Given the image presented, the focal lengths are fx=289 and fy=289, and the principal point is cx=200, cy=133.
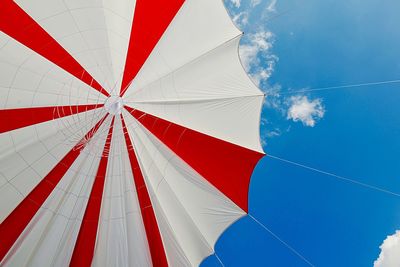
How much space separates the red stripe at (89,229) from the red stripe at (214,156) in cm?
138

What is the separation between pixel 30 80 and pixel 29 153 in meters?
1.25

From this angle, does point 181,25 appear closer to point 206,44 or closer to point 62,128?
point 206,44

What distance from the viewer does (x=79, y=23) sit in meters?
4.81

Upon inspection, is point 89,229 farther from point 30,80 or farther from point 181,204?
point 30,80

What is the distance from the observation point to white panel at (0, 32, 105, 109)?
4.81 m

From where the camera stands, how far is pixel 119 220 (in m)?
5.18

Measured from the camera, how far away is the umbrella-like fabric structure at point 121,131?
4816 millimetres

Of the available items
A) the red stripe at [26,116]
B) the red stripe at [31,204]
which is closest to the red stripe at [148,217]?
the red stripe at [31,204]

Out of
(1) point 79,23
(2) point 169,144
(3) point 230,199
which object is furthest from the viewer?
(3) point 230,199

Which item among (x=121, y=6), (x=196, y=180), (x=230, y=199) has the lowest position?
(x=230, y=199)

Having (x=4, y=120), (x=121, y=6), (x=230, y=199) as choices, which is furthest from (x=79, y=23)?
(x=230, y=199)

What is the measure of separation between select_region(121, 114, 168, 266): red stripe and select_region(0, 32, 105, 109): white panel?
1323 mm

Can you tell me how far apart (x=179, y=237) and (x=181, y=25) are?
391cm

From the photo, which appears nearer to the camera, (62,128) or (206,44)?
(62,128)
